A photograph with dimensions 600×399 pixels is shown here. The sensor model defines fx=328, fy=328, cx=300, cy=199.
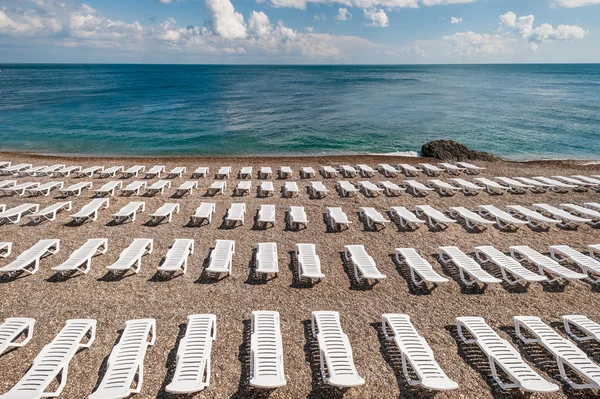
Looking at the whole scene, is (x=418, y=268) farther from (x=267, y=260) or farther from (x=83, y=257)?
(x=83, y=257)

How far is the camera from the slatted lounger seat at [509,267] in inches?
320

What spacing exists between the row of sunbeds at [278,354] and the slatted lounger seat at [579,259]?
2621mm

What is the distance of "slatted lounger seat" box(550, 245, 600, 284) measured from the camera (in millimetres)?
8539

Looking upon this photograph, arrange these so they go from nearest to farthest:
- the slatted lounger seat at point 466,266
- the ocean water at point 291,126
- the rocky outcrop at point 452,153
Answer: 1. the slatted lounger seat at point 466,266
2. the rocky outcrop at point 452,153
3. the ocean water at point 291,126

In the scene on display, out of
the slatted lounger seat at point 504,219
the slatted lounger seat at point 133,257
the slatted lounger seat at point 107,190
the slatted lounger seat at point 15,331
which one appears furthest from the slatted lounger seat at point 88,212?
the slatted lounger seat at point 504,219

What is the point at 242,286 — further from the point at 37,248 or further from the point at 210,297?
the point at 37,248

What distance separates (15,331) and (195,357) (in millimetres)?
3598

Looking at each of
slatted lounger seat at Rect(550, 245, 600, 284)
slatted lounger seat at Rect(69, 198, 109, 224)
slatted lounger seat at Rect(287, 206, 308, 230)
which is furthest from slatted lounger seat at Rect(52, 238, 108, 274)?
slatted lounger seat at Rect(550, 245, 600, 284)

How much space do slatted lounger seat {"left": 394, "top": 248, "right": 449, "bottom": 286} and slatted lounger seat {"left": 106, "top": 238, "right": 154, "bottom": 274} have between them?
721cm

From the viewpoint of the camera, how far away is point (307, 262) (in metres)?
8.73

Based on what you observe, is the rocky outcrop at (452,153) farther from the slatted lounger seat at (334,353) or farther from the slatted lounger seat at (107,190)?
the slatted lounger seat at (107,190)

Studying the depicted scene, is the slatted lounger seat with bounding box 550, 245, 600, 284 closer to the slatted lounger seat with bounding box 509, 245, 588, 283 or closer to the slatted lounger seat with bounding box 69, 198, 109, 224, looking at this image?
the slatted lounger seat with bounding box 509, 245, 588, 283

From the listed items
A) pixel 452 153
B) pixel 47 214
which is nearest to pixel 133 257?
pixel 47 214

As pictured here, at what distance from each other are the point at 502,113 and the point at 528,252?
4340 centimetres
